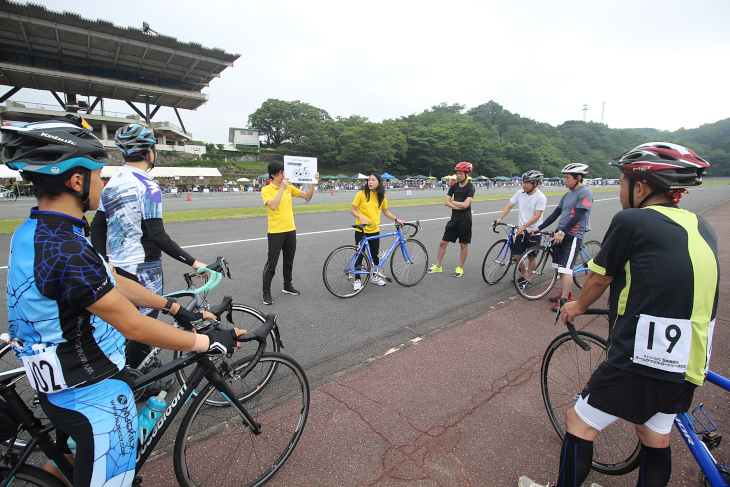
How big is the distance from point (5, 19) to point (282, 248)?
64.7 meters

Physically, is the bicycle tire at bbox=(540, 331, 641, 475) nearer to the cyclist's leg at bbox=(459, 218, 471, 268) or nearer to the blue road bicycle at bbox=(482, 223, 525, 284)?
the blue road bicycle at bbox=(482, 223, 525, 284)

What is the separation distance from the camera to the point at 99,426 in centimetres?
157

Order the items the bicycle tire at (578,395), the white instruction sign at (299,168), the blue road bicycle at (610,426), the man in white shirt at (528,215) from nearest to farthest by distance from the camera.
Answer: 1. the blue road bicycle at (610,426)
2. the bicycle tire at (578,395)
3. the man in white shirt at (528,215)
4. the white instruction sign at (299,168)

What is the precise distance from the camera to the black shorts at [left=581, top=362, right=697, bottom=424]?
5.57 feet

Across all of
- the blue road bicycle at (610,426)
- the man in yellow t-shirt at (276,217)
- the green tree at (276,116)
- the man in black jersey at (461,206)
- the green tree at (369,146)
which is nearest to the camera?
the blue road bicycle at (610,426)

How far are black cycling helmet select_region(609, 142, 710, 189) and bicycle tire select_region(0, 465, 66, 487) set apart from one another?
3089mm

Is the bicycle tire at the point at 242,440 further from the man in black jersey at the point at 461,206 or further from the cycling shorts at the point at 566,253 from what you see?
the man in black jersey at the point at 461,206

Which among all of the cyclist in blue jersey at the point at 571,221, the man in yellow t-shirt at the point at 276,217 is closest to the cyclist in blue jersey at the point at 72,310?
the man in yellow t-shirt at the point at 276,217

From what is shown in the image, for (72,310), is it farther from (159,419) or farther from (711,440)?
(711,440)

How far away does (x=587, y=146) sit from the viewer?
461 ft

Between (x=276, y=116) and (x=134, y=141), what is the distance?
9352cm

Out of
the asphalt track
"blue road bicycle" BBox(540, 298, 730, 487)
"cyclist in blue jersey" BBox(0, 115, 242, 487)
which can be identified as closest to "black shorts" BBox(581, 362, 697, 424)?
"blue road bicycle" BBox(540, 298, 730, 487)

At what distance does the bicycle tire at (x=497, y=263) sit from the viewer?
6.61m

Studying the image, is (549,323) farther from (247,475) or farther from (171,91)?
(171,91)
